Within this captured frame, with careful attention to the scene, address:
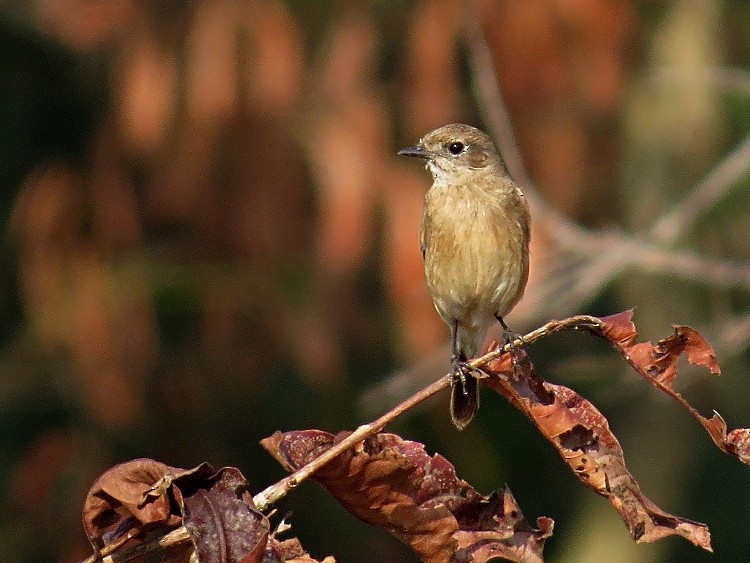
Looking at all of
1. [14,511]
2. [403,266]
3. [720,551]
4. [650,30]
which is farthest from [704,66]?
[14,511]

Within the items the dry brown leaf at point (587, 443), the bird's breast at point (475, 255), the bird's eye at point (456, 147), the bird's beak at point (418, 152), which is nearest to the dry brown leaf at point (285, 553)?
the dry brown leaf at point (587, 443)

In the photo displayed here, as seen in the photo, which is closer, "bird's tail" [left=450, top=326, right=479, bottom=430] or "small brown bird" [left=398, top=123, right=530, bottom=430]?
"bird's tail" [left=450, top=326, right=479, bottom=430]

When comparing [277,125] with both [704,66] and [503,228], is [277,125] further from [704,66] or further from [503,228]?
[503,228]

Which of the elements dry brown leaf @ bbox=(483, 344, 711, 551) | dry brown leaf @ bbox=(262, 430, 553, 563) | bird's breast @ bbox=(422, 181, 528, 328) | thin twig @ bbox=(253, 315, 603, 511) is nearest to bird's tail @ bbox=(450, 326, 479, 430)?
bird's breast @ bbox=(422, 181, 528, 328)

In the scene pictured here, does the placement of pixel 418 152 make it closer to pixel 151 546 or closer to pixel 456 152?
pixel 456 152

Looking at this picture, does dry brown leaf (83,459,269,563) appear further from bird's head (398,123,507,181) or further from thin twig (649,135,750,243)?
thin twig (649,135,750,243)

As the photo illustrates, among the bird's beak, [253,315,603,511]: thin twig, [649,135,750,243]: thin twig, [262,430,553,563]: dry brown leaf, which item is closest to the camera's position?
[253,315,603,511]: thin twig
